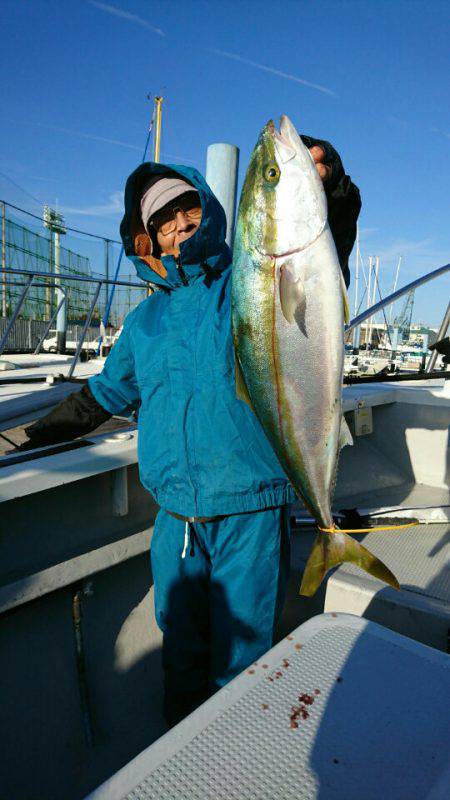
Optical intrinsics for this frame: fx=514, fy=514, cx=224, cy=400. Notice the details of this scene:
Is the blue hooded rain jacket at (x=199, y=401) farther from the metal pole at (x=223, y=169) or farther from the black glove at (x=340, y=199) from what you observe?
the metal pole at (x=223, y=169)

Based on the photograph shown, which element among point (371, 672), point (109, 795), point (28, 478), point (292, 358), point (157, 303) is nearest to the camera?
point (109, 795)

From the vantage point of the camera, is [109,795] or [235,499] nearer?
[109,795]

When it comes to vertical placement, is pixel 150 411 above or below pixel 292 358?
below

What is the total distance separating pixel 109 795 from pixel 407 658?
2.58 ft

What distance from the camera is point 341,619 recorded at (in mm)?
1509

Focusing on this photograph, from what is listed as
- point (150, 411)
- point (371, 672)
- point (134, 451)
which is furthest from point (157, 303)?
point (371, 672)

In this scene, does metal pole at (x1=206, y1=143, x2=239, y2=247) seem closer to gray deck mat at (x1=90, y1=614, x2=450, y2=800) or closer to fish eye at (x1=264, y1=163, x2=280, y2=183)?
fish eye at (x1=264, y1=163, x2=280, y2=183)

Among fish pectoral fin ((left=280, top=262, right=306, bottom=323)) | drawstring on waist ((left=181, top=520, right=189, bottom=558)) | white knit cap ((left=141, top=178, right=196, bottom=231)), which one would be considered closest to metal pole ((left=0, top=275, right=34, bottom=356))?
white knit cap ((left=141, top=178, right=196, bottom=231))

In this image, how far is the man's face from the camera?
2391mm

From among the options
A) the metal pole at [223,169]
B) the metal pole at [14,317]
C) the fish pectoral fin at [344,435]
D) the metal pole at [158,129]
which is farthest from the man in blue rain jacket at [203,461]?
the metal pole at [158,129]

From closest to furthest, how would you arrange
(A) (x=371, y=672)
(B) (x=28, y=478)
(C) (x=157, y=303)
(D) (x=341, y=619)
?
1. (A) (x=371, y=672)
2. (D) (x=341, y=619)
3. (B) (x=28, y=478)
4. (C) (x=157, y=303)

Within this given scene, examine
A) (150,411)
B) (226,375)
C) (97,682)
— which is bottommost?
(97,682)

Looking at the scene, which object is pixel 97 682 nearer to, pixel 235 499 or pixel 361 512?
pixel 235 499

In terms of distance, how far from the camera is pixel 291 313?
1.66 meters
